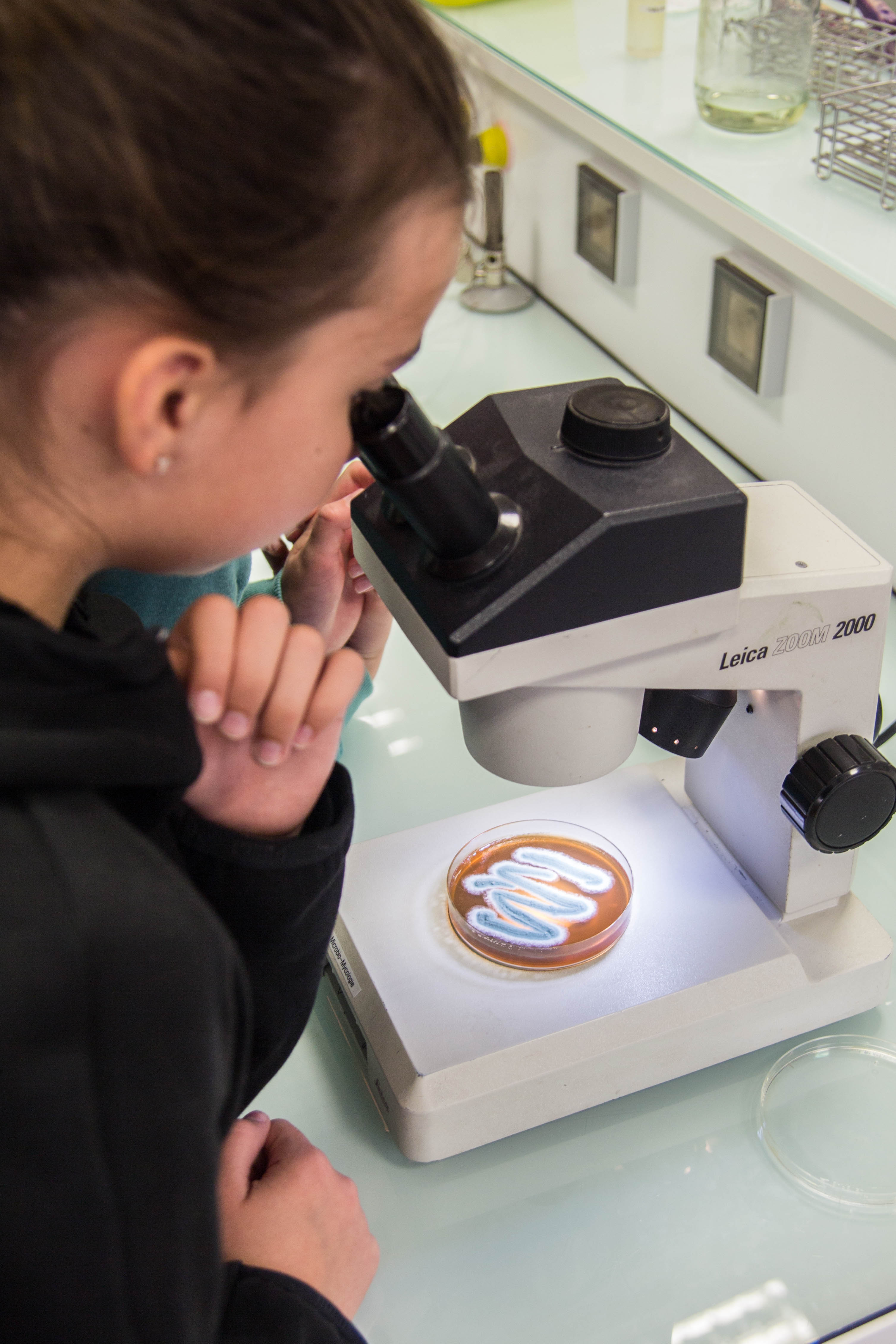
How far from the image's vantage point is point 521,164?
5.10 feet

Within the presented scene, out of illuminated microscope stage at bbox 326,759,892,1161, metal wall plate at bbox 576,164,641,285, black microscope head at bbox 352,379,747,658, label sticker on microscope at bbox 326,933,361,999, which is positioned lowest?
label sticker on microscope at bbox 326,933,361,999

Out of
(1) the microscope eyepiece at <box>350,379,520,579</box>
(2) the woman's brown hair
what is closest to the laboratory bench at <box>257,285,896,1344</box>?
(1) the microscope eyepiece at <box>350,379,520,579</box>

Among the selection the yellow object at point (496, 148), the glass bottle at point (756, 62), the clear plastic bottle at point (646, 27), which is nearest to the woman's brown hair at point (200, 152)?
the glass bottle at point (756, 62)

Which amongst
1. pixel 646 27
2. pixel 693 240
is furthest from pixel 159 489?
pixel 646 27

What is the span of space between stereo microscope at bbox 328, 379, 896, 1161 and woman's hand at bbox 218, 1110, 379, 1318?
0.20ft

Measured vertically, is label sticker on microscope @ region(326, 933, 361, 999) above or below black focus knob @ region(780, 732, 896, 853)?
below

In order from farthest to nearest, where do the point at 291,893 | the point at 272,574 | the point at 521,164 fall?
the point at 521,164 < the point at 272,574 < the point at 291,893

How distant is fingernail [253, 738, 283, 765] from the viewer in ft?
1.81

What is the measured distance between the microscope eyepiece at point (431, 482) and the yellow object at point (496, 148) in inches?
42.7

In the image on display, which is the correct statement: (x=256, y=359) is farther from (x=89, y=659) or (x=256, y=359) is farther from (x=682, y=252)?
(x=682, y=252)

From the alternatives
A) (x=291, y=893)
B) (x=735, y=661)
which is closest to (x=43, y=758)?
(x=291, y=893)

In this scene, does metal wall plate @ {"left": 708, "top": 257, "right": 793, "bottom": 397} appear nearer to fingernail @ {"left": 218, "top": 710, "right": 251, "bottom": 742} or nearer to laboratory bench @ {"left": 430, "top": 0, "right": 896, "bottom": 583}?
laboratory bench @ {"left": 430, "top": 0, "right": 896, "bottom": 583}

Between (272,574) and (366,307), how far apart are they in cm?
69

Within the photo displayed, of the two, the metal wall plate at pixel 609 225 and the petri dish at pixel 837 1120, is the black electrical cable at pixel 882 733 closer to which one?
the petri dish at pixel 837 1120
